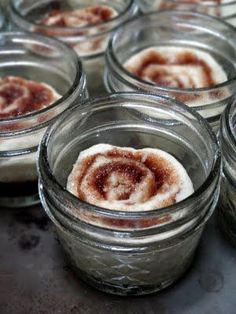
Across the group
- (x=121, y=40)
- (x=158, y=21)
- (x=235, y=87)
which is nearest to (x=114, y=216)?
(x=235, y=87)

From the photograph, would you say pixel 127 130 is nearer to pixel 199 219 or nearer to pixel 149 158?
pixel 149 158

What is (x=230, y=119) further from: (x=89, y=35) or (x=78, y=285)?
(x=89, y=35)

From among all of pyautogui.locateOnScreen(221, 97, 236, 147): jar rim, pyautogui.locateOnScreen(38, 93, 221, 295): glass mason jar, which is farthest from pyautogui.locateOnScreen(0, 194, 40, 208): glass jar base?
pyautogui.locateOnScreen(221, 97, 236, 147): jar rim

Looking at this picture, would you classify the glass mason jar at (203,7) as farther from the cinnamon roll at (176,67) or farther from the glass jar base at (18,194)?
the glass jar base at (18,194)

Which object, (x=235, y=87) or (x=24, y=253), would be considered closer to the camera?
(x=24, y=253)

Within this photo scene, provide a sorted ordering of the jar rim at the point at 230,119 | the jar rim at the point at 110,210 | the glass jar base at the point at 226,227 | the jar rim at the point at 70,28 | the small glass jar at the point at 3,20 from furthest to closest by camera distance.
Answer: the small glass jar at the point at 3,20 → the jar rim at the point at 70,28 → the glass jar base at the point at 226,227 → the jar rim at the point at 230,119 → the jar rim at the point at 110,210

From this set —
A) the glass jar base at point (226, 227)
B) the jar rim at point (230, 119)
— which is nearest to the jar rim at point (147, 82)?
the jar rim at point (230, 119)
